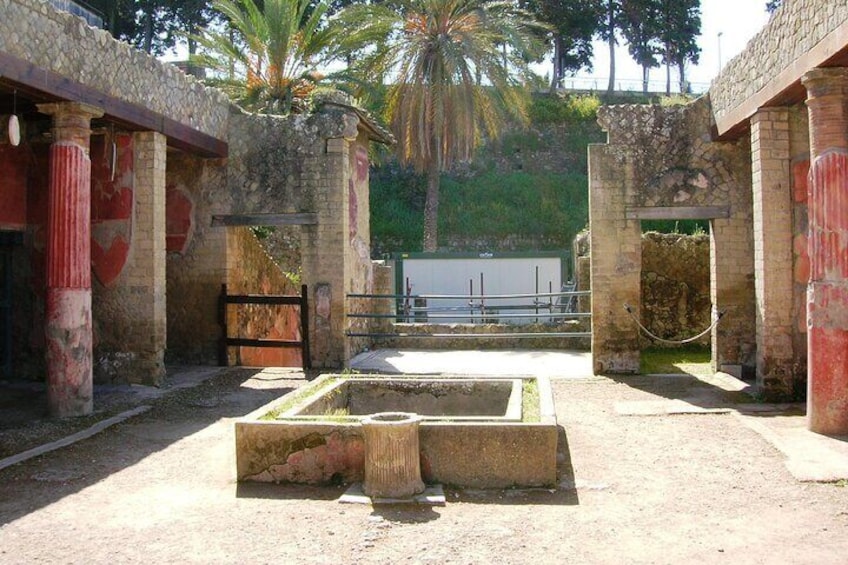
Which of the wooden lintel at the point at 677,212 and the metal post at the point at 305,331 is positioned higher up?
the wooden lintel at the point at 677,212

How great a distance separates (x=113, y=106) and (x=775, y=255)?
8.06 meters

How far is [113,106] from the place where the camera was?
961 cm

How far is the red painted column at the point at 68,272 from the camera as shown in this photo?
9.04 m

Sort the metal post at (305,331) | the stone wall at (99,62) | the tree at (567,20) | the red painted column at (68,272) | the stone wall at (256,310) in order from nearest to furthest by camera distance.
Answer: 1. the stone wall at (99,62)
2. the red painted column at (68,272)
3. the metal post at (305,331)
4. the stone wall at (256,310)
5. the tree at (567,20)

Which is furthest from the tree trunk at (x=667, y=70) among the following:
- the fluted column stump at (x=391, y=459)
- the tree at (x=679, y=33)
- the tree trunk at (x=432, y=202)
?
the fluted column stump at (x=391, y=459)

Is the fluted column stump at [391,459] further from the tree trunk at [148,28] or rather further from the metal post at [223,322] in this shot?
the tree trunk at [148,28]

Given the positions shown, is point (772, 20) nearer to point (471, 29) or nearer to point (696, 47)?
point (471, 29)

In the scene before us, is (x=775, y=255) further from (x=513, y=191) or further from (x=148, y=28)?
(x=148, y=28)

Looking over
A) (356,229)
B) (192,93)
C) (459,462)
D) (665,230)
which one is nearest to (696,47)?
(665,230)

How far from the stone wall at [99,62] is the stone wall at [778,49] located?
7.41 meters

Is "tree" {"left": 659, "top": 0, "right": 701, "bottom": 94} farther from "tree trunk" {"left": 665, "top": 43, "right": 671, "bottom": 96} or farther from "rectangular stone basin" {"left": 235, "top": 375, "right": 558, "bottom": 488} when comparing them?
"rectangular stone basin" {"left": 235, "top": 375, "right": 558, "bottom": 488}

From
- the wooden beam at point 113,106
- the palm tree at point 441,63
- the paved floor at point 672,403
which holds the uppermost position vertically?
the palm tree at point 441,63

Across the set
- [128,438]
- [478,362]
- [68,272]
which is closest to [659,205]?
[478,362]

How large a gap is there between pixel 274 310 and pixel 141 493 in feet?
29.0
